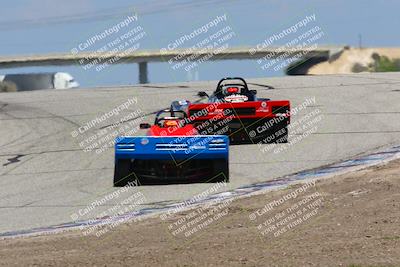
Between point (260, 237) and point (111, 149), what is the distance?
1012 centimetres

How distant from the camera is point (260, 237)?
946cm

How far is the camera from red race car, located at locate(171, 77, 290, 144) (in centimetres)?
1834

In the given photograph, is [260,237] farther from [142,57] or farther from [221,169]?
[142,57]

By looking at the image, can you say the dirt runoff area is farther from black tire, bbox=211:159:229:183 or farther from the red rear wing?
the red rear wing

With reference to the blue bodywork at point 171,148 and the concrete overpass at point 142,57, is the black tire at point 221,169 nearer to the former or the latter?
the blue bodywork at point 171,148

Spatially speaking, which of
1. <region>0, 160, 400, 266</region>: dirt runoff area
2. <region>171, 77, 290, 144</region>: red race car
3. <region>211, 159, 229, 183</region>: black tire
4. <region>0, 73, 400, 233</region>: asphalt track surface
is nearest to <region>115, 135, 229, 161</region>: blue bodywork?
<region>211, 159, 229, 183</region>: black tire

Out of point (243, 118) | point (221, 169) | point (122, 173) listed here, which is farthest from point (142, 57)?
point (221, 169)

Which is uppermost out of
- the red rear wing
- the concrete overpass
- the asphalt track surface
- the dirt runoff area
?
the dirt runoff area

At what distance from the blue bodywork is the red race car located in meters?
3.85

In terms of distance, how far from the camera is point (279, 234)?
9.45 m

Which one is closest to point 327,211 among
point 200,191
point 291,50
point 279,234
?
point 279,234

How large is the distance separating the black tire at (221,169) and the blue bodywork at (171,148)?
106mm

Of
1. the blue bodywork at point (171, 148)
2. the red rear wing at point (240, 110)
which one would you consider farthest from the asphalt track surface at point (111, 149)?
the red rear wing at point (240, 110)

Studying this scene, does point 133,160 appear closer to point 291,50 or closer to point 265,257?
point 265,257
